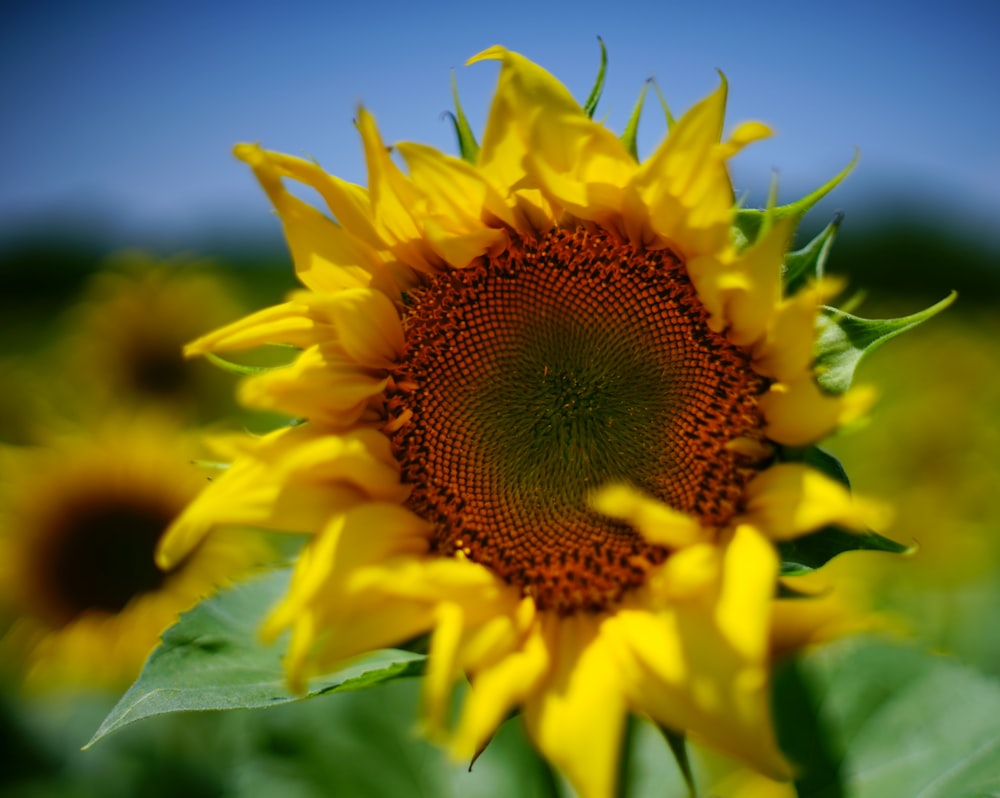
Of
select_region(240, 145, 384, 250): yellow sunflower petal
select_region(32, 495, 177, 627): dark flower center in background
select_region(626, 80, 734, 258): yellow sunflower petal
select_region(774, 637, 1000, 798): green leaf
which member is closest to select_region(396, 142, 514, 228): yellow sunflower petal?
select_region(240, 145, 384, 250): yellow sunflower petal

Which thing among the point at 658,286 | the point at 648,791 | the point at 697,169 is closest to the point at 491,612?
the point at 658,286

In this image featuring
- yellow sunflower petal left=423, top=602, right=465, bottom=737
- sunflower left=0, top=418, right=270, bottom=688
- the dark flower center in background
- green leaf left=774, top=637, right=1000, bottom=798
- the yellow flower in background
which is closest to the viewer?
yellow sunflower petal left=423, top=602, right=465, bottom=737

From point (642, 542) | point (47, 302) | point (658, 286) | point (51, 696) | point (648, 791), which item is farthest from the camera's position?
point (47, 302)

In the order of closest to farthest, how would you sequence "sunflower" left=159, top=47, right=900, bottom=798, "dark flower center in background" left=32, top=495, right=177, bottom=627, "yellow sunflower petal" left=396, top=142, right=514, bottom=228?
"sunflower" left=159, top=47, right=900, bottom=798, "yellow sunflower petal" left=396, top=142, right=514, bottom=228, "dark flower center in background" left=32, top=495, right=177, bottom=627

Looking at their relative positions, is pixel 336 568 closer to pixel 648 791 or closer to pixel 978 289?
pixel 648 791

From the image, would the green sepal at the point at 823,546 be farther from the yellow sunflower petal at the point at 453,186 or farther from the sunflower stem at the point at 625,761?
the yellow sunflower petal at the point at 453,186

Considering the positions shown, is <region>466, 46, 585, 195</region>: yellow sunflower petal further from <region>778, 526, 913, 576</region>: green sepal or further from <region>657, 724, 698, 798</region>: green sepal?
<region>657, 724, 698, 798</region>: green sepal
